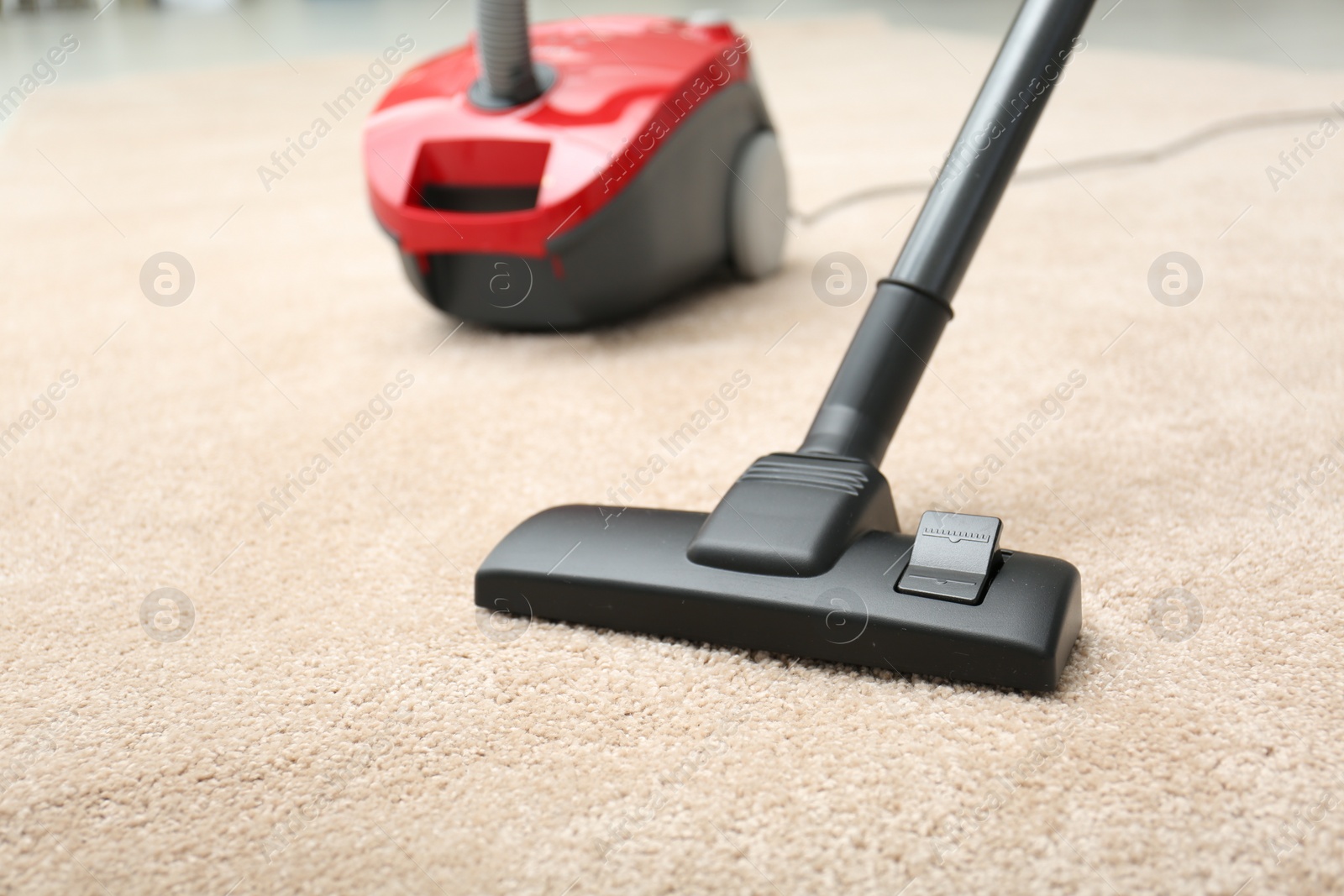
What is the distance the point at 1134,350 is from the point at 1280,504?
0.34m

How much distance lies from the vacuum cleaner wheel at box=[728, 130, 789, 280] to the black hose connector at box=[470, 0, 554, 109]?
0.80 feet

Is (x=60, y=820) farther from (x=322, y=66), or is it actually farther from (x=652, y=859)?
(x=322, y=66)

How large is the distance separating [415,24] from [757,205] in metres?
4.29

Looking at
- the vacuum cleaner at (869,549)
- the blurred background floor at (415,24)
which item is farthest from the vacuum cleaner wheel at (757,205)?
the blurred background floor at (415,24)

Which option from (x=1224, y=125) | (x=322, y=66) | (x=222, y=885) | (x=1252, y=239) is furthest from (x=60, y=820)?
Result: (x=322, y=66)

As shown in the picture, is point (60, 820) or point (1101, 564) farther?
point (1101, 564)

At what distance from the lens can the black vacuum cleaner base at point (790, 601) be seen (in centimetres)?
49

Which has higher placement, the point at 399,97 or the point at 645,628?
the point at 399,97

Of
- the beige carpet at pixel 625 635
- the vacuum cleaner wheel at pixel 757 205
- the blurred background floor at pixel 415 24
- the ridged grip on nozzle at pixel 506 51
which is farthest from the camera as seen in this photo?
the blurred background floor at pixel 415 24

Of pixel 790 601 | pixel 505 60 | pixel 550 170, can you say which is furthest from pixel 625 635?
pixel 505 60

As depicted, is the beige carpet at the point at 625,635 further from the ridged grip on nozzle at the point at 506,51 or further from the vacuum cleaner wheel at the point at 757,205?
the ridged grip on nozzle at the point at 506,51

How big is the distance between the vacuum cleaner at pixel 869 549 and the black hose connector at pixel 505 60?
1.70 ft

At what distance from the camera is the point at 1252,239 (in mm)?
1295

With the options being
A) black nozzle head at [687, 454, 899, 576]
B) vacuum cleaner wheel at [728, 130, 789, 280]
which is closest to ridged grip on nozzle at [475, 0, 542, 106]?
vacuum cleaner wheel at [728, 130, 789, 280]
